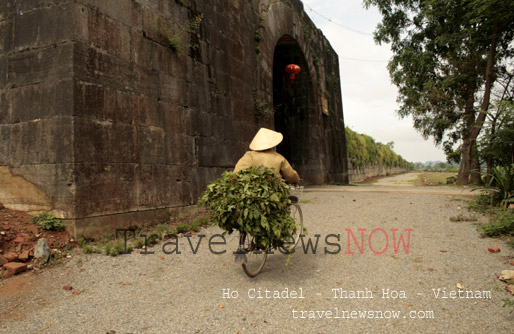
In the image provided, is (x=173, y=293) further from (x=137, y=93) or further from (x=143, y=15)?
(x=143, y=15)

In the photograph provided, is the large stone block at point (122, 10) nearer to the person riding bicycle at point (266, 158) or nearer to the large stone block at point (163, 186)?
the large stone block at point (163, 186)

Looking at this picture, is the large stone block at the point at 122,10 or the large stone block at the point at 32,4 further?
the large stone block at the point at 122,10

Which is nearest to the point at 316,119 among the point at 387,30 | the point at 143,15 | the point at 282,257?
the point at 387,30

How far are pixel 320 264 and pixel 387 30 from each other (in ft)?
58.0

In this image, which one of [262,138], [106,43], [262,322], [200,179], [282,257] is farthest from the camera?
[200,179]

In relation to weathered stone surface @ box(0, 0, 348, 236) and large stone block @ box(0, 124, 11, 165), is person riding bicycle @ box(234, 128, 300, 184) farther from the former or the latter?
large stone block @ box(0, 124, 11, 165)

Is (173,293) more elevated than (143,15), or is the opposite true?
(143,15)

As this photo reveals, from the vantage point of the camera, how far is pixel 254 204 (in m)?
3.65

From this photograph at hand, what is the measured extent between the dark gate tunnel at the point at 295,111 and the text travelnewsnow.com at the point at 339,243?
957cm

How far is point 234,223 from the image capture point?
3.81 metres

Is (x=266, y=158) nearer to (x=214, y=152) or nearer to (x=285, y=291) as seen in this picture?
(x=285, y=291)

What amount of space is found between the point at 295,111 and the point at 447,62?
8.10 meters

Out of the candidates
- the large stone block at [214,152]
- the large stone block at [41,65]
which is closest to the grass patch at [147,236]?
the large stone block at [214,152]

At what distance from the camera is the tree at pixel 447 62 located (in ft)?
46.4
